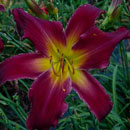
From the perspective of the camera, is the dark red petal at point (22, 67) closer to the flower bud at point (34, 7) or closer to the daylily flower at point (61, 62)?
the daylily flower at point (61, 62)

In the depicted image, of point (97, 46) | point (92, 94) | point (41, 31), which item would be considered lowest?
→ point (92, 94)

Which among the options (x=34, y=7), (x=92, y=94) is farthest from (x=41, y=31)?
(x=92, y=94)

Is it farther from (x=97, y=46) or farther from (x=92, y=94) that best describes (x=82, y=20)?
(x=92, y=94)

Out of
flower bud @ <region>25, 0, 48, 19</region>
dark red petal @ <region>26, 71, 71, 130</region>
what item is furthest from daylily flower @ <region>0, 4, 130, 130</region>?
flower bud @ <region>25, 0, 48, 19</region>

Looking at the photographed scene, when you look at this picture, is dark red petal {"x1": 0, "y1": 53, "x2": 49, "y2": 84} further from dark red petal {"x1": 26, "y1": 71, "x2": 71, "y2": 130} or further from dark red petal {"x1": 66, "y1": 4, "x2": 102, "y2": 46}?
dark red petal {"x1": 66, "y1": 4, "x2": 102, "y2": 46}

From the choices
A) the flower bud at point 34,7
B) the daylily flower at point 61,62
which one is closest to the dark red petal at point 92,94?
the daylily flower at point 61,62

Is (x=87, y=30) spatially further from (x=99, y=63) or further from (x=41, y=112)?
(x=41, y=112)
